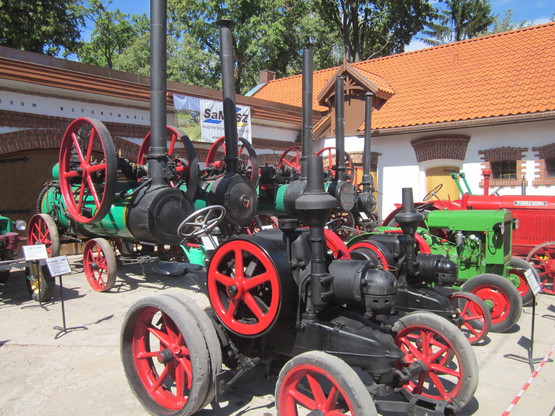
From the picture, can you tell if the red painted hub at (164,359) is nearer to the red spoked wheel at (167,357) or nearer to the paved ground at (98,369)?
the red spoked wheel at (167,357)

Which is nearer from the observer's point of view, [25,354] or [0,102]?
[25,354]

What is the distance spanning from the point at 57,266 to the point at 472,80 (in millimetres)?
11239

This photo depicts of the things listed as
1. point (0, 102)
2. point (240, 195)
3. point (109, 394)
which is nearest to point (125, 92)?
point (0, 102)

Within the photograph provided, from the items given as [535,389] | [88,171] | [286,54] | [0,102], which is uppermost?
[286,54]

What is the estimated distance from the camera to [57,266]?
450 cm

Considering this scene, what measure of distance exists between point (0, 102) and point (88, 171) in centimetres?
369

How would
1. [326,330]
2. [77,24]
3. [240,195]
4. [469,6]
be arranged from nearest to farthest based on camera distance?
[326,330], [240,195], [77,24], [469,6]

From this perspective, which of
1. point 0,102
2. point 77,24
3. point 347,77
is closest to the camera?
point 0,102

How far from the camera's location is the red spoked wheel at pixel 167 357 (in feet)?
8.53

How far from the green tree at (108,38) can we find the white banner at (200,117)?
2144cm

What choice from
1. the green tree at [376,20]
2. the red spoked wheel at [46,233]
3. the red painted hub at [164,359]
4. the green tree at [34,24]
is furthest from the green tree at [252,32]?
the red painted hub at [164,359]

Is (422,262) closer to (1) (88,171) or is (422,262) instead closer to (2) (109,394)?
(2) (109,394)

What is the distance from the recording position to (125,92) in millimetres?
9320

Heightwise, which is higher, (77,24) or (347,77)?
(77,24)
